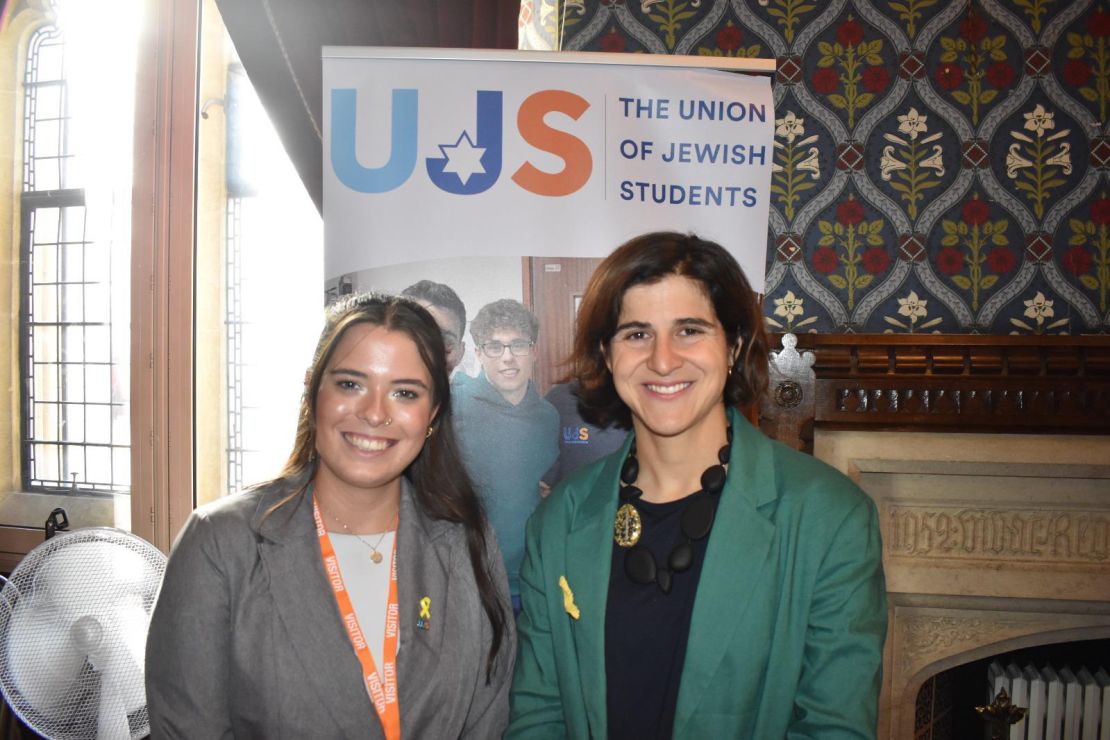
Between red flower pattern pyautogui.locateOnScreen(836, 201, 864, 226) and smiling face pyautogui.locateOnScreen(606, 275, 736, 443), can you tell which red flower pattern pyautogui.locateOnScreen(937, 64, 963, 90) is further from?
smiling face pyautogui.locateOnScreen(606, 275, 736, 443)

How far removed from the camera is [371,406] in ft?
5.31

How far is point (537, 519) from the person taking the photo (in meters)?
1.69

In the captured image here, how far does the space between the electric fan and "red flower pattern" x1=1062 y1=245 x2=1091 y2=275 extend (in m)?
3.00

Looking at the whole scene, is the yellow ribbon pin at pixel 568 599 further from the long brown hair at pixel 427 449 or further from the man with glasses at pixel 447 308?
the man with glasses at pixel 447 308

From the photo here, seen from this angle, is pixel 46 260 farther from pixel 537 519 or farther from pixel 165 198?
pixel 537 519

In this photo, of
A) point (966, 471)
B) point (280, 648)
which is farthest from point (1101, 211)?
point (280, 648)

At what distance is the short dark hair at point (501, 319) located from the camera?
7.65ft

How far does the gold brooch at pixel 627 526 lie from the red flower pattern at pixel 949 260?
5.79ft

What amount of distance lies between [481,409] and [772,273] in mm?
1174

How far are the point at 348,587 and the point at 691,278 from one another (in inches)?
37.1

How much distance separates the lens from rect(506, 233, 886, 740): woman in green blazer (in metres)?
1.38

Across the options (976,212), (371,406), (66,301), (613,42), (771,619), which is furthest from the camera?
(66,301)

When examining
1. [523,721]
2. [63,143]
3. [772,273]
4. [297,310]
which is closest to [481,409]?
[523,721]

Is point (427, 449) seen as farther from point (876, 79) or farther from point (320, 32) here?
point (876, 79)
